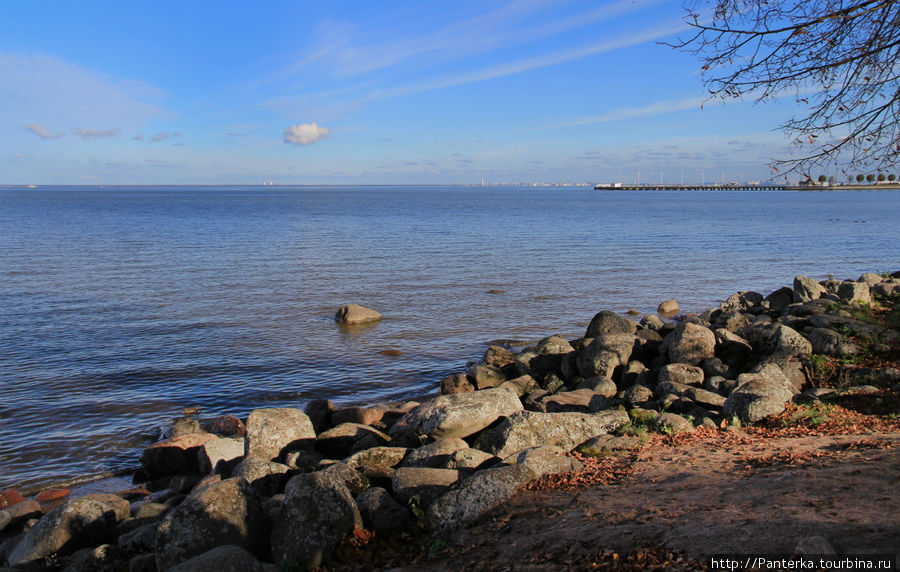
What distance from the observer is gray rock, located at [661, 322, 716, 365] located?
1395 centimetres

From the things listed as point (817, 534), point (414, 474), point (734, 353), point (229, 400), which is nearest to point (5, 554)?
point (414, 474)

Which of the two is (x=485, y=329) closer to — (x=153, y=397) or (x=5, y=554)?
(x=153, y=397)

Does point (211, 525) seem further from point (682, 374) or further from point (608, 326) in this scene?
point (608, 326)

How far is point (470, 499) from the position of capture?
688 cm

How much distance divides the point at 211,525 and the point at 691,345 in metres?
10.7

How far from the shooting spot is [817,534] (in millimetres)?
5188

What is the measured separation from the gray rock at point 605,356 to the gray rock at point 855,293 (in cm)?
781

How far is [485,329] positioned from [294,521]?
1532 centimetres

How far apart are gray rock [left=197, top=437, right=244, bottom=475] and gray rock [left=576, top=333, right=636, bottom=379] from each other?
7579mm

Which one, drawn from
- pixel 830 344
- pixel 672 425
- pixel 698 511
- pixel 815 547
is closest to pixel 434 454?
pixel 672 425

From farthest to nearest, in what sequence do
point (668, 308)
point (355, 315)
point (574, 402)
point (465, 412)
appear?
point (668, 308) < point (355, 315) < point (574, 402) < point (465, 412)

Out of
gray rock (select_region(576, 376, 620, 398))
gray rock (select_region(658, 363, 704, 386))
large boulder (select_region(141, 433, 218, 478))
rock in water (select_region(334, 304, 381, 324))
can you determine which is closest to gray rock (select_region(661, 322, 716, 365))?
gray rock (select_region(658, 363, 704, 386))

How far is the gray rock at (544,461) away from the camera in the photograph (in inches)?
303

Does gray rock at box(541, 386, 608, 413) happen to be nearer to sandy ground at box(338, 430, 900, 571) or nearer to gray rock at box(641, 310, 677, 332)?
sandy ground at box(338, 430, 900, 571)
